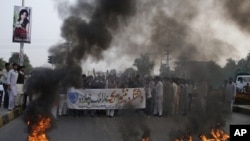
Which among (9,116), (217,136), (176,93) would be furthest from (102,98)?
(217,136)

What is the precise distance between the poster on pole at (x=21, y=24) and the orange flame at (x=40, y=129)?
38.0 ft

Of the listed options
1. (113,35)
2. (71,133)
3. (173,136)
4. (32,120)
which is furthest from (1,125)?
(173,136)

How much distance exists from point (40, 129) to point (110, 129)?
3469 mm

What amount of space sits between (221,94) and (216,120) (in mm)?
3147

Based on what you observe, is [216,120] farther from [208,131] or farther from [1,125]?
[1,125]

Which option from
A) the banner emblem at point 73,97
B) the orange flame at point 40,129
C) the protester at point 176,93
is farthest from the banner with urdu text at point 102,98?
the orange flame at point 40,129

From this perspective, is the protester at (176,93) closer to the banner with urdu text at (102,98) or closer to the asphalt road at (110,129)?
the asphalt road at (110,129)

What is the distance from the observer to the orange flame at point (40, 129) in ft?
29.5

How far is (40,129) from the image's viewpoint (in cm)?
912

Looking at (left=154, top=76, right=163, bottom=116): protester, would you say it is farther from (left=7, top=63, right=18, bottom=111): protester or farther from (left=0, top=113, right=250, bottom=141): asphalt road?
(left=7, top=63, right=18, bottom=111): protester

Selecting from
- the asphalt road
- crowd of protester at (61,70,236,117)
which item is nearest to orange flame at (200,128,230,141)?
Result: the asphalt road

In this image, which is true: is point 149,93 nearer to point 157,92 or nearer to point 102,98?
point 157,92

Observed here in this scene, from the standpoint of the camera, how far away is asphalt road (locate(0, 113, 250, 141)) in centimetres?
923

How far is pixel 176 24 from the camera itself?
10453 mm
